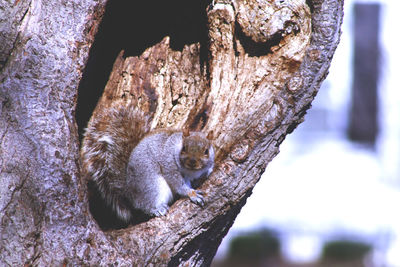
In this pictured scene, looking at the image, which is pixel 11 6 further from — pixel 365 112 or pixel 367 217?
pixel 365 112

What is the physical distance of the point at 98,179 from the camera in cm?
217

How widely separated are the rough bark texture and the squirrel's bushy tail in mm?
108

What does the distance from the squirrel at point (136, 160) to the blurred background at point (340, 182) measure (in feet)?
12.9

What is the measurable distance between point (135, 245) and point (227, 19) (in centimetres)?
101

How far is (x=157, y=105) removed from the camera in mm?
2348

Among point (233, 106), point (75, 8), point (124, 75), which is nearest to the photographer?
point (75, 8)

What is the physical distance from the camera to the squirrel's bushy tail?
213 centimetres

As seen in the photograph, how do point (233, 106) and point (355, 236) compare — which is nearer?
point (233, 106)

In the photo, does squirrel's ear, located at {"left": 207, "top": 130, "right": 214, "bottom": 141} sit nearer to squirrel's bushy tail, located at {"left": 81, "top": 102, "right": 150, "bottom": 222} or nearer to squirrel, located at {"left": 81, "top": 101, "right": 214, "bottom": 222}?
squirrel, located at {"left": 81, "top": 101, "right": 214, "bottom": 222}

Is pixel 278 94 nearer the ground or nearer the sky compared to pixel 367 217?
nearer the sky

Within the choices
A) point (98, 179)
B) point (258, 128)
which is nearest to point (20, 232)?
point (98, 179)

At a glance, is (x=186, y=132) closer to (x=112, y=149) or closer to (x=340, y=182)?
(x=112, y=149)

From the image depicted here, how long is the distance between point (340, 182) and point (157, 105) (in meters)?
5.52

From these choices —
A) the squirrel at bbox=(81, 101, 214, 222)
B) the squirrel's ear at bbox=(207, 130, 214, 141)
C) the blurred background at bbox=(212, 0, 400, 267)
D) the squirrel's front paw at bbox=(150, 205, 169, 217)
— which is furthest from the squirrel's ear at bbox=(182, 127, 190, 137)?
the blurred background at bbox=(212, 0, 400, 267)
